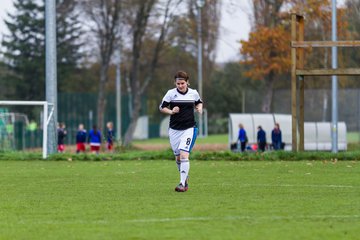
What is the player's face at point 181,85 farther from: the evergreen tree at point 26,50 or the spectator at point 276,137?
the evergreen tree at point 26,50

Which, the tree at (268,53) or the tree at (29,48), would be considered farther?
the tree at (29,48)

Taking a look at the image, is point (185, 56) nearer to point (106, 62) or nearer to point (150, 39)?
point (150, 39)

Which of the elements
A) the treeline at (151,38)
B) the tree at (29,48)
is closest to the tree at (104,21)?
the treeline at (151,38)

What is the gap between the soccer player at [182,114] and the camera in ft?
51.3

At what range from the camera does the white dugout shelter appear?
46344 mm

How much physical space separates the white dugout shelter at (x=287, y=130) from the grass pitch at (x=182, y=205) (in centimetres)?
2504

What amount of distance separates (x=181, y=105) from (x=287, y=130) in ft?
106

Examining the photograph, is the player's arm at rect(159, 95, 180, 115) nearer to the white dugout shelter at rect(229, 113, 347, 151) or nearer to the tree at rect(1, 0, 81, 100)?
the white dugout shelter at rect(229, 113, 347, 151)

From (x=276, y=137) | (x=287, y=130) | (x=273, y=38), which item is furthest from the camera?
(x=273, y=38)

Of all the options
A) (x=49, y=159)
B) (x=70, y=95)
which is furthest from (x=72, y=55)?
(x=49, y=159)

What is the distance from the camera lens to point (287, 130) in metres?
47.6

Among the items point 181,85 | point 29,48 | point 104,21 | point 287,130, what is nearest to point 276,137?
point 287,130

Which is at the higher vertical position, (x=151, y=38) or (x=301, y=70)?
(x=151, y=38)

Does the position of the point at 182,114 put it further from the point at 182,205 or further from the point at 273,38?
the point at 273,38
